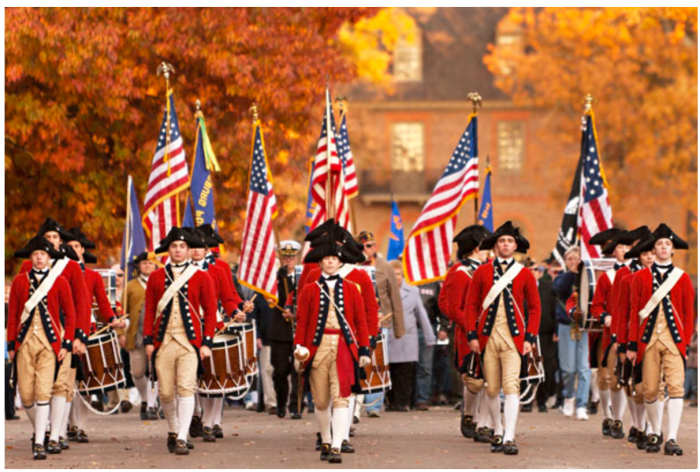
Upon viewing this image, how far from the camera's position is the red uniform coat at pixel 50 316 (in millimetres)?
13969

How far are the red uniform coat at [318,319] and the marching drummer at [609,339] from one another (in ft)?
9.62

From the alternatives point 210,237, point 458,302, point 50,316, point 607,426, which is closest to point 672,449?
point 607,426

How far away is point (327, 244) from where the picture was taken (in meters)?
14.0

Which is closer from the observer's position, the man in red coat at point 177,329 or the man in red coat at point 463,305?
the man in red coat at point 177,329

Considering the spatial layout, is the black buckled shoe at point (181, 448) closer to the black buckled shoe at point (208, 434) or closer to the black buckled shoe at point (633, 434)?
the black buckled shoe at point (208, 434)

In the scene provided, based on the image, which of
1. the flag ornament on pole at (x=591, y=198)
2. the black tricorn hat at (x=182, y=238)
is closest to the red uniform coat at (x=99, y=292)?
the black tricorn hat at (x=182, y=238)

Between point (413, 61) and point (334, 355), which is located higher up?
point (413, 61)

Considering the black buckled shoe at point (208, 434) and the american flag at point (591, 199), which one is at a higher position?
the american flag at point (591, 199)

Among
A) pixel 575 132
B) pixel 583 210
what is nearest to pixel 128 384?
pixel 583 210

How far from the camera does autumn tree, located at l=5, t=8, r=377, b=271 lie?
21.9 meters

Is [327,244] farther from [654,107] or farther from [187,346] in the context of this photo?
[654,107]

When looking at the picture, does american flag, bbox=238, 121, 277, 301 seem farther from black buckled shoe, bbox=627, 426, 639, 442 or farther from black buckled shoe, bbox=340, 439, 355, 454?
black buckled shoe, bbox=627, 426, 639, 442

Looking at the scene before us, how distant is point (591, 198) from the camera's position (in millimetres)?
19000

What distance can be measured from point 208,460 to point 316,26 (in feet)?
41.3
